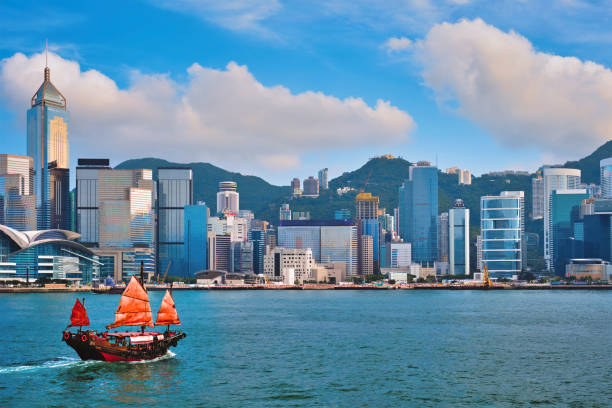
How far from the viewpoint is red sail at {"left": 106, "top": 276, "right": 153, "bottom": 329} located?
6038 centimetres

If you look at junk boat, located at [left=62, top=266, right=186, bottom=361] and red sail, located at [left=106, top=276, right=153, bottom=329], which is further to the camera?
red sail, located at [left=106, top=276, right=153, bottom=329]

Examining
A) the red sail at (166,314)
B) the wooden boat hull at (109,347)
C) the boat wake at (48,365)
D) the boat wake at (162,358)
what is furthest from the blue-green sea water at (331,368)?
the red sail at (166,314)

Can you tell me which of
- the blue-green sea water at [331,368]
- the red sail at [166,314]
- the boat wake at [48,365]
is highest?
the red sail at [166,314]

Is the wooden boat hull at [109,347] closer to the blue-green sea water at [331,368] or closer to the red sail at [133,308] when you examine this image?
the blue-green sea water at [331,368]

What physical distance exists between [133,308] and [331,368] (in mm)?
16613

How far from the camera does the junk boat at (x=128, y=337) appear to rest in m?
57.1

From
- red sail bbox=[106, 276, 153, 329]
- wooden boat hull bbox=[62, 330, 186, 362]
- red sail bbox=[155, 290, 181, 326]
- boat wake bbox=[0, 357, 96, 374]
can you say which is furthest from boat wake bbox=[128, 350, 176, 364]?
boat wake bbox=[0, 357, 96, 374]

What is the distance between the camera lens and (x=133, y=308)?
60.9 m

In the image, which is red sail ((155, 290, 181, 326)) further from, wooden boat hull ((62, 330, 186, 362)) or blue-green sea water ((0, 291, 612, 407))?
wooden boat hull ((62, 330, 186, 362))

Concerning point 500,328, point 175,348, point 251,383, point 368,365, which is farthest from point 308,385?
point 500,328

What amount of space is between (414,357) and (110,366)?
2425 centimetres

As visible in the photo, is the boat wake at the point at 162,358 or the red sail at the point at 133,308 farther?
the red sail at the point at 133,308

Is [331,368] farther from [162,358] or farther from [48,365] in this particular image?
[48,365]

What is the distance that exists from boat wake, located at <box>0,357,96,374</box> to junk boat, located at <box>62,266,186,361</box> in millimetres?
890
